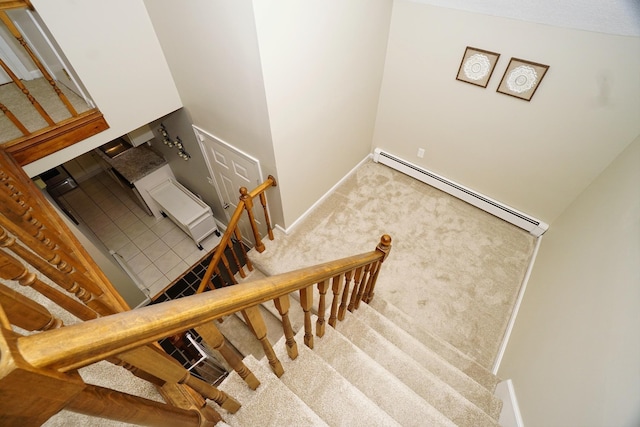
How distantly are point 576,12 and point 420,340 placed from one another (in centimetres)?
286

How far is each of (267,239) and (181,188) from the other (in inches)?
96.6

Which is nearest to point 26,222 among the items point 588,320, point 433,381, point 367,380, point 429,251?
point 367,380

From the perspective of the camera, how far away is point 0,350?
38 centimetres

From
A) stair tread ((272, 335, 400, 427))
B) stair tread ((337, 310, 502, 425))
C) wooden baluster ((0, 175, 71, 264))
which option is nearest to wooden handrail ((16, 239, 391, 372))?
stair tread ((272, 335, 400, 427))

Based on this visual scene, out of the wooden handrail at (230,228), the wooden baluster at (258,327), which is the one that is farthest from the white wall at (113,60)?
the wooden baluster at (258,327)

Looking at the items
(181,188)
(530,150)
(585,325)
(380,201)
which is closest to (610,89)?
(530,150)

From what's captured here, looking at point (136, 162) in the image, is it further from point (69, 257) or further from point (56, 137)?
point (69, 257)

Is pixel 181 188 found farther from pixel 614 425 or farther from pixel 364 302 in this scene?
pixel 614 425

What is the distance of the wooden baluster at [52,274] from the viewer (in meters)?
0.98

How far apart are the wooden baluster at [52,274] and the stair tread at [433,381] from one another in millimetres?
1548

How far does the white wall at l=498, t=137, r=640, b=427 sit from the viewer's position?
1.28m

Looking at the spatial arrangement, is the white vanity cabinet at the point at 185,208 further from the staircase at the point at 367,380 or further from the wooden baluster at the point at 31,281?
the wooden baluster at the point at 31,281

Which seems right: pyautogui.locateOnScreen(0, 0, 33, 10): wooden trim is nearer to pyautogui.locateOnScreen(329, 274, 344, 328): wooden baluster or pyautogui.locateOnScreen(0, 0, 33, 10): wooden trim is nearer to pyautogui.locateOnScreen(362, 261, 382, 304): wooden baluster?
pyautogui.locateOnScreen(329, 274, 344, 328): wooden baluster

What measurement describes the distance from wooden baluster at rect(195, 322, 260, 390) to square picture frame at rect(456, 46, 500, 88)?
10.4 ft
